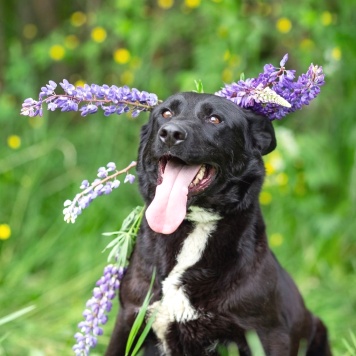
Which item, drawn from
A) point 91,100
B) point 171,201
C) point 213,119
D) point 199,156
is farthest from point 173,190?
point 91,100

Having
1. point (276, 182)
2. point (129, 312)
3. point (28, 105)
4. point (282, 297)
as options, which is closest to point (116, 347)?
point (129, 312)

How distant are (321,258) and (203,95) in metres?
2.54

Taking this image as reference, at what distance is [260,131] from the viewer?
2.86 metres

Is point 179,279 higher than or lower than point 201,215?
lower

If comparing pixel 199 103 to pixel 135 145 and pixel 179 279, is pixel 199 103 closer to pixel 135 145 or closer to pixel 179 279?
pixel 179 279

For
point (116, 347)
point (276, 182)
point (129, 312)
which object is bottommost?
point (276, 182)

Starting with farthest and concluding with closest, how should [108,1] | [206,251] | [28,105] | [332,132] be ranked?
1. [108,1]
2. [332,132]
3. [206,251]
4. [28,105]

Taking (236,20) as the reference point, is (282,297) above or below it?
below

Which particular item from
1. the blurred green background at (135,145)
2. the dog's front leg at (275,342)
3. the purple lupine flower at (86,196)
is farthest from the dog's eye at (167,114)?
the blurred green background at (135,145)

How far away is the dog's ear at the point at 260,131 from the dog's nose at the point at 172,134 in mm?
369

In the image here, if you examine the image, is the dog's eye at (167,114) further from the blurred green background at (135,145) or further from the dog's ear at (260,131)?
the blurred green background at (135,145)

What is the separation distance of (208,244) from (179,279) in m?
0.16

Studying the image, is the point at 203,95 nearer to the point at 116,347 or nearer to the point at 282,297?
the point at 282,297

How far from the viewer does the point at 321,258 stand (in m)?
5.04
